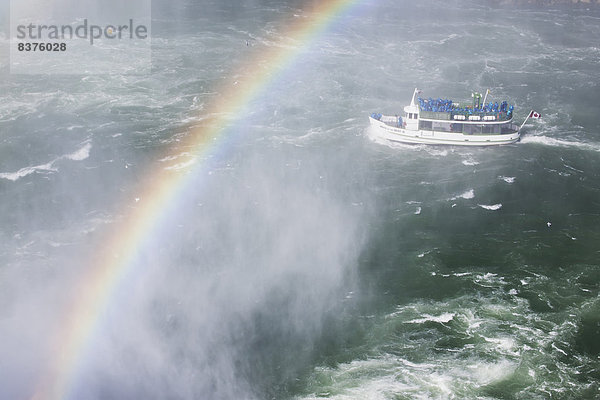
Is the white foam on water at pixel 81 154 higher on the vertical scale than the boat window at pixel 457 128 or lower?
lower

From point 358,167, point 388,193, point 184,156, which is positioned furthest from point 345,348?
point 184,156

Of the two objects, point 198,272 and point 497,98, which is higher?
point 497,98

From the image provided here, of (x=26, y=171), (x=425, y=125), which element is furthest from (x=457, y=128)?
(x=26, y=171)

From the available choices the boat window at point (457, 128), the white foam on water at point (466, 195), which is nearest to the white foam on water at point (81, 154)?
the white foam on water at point (466, 195)

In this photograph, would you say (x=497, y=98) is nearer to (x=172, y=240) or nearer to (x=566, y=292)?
(x=566, y=292)

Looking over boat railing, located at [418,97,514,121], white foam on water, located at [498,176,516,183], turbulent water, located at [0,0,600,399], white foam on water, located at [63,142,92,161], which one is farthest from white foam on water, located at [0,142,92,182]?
white foam on water, located at [498,176,516,183]

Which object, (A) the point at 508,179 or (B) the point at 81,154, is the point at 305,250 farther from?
(B) the point at 81,154

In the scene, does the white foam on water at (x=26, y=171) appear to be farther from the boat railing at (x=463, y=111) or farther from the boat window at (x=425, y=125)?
the boat railing at (x=463, y=111)
